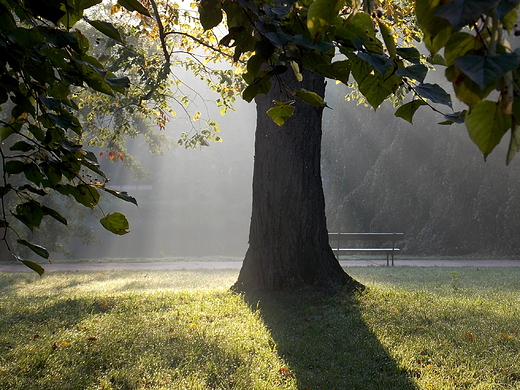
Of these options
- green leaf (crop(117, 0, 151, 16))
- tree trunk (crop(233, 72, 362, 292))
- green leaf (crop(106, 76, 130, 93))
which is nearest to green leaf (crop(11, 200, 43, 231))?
green leaf (crop(106, 76, 130, 93))

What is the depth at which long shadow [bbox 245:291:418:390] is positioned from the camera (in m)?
3.66

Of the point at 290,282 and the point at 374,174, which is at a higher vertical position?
the point at 374,174

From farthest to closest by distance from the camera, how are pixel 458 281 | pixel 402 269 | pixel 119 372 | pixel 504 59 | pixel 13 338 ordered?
pixel 402 269, pixel 458 281, pixel 13 338, pixel 119 372, pixel 504 59

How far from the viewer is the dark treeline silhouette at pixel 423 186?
649 inches

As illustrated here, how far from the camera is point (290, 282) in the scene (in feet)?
21.5

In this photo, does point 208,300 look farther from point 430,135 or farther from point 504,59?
point 430,135

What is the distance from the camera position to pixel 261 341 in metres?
4.59

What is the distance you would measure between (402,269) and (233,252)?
1408 cm

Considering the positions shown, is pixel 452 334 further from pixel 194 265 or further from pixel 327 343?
pixel 194 265

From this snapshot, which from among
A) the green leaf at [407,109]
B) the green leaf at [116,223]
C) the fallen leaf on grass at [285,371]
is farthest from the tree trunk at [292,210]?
the green leaf at [407,109]

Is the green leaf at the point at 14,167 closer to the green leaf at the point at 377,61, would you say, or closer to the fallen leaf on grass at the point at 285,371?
the green leaf at the point at 377,61

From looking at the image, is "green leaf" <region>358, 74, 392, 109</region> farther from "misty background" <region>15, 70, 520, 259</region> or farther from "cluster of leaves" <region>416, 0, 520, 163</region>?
"misty background" <region>15, 70, 520, 259</region>

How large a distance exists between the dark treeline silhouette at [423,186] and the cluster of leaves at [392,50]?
1637 cm

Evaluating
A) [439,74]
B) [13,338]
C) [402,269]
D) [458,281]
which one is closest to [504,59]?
[13,338]
